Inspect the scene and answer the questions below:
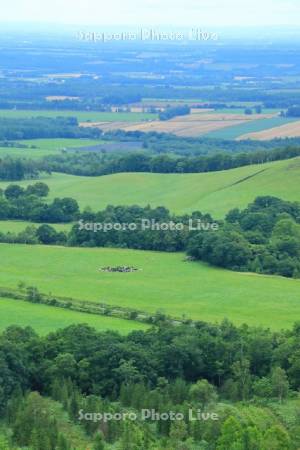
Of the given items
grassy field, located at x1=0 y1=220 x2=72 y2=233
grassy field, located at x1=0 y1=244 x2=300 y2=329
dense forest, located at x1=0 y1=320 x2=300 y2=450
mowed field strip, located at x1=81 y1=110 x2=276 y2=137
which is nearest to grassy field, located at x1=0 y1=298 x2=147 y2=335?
grassy field, located at x1=0 y1=244 x2=300 y2=329

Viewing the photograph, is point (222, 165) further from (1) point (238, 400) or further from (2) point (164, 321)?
(1) point (238, 400)

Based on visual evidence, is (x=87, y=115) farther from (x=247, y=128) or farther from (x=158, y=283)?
(x=158, y=283)

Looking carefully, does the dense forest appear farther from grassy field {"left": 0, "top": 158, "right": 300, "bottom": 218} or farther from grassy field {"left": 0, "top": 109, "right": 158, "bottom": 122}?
grassy field {"left": 0, "top": 109, "right": 158, "bottom": 122}

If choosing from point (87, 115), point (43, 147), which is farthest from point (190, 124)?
point (43, 147)

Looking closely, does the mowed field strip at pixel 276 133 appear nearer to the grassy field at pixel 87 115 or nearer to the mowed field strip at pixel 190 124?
the mowed field strip at pixel 190 124

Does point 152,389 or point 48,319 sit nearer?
point 152,389

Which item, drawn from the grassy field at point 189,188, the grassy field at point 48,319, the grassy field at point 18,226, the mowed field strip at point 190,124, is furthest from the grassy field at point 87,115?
the grassy field at point 48,319
